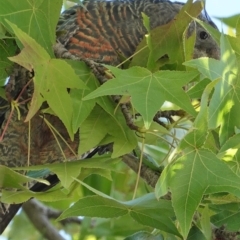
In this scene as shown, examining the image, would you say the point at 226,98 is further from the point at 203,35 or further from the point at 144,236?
the point at 203,35

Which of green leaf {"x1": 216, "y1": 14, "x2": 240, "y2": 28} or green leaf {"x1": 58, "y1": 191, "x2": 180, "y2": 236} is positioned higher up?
green leaf {"x1": 216, "y1": 14, "x2": 240, "y2": 28}

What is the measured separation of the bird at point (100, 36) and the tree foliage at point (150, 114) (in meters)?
0.22

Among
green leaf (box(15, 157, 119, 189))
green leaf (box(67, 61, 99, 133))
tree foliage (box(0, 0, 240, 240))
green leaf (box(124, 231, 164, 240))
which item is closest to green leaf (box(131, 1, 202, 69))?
tree foliage (box(0, 0, 240, 240))

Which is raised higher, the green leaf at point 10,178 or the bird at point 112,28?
the bird at point 112,28

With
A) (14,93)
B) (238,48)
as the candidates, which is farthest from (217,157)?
(14,93)

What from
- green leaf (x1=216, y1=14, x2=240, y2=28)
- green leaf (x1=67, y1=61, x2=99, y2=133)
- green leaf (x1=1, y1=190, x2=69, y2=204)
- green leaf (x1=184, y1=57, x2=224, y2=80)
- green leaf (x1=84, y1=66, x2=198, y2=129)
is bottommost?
green leaf (x1=1, y1=190, x2=69, y2=204)

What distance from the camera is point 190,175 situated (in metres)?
1.04

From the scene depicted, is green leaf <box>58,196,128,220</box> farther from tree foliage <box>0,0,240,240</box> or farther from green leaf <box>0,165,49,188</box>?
green leaf <box>0,165,49,188</box>

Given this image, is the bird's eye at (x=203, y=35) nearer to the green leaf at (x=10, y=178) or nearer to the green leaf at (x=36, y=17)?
the green leaf at (x=36, y=17)

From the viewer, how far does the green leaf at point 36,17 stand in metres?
1.13

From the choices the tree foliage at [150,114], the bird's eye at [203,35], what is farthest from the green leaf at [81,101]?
the bird's eye at [203,35]

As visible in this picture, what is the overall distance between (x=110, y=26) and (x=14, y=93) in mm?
386

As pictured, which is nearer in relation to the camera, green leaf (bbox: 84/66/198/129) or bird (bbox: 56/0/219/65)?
green leaf (bbox: 84/66/198/129)

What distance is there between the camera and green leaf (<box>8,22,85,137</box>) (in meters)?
1.07
